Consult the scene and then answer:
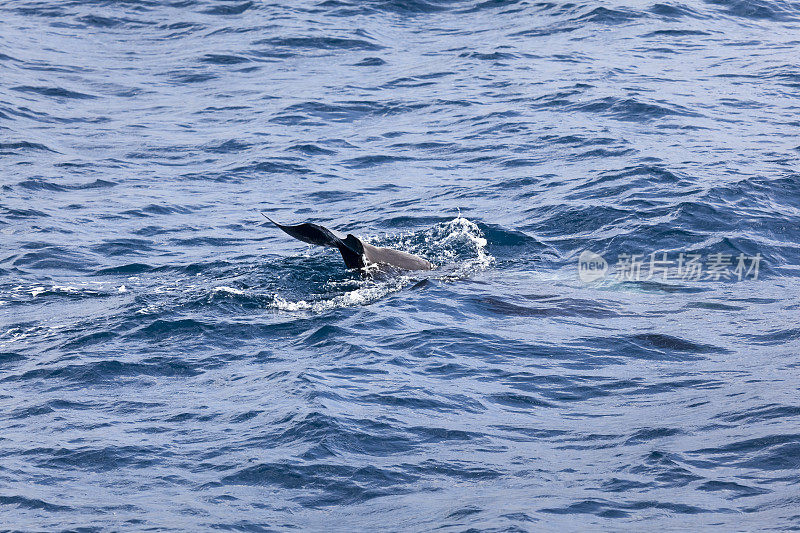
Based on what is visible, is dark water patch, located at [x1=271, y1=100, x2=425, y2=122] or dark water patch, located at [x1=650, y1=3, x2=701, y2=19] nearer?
dark water patch, located at [x1=271, y1=100, x2=425, y2=122]

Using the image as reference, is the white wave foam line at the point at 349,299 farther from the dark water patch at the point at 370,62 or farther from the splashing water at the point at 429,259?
the dark water patch at the point at 370,62

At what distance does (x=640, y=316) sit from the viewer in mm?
9859

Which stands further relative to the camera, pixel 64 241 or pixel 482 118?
pixel 482 118

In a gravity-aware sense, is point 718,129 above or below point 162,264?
above

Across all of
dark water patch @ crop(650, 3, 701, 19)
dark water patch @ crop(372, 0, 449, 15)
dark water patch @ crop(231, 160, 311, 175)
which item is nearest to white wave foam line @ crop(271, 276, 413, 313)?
dark water patch @ crop(231, 160, 311, 175)

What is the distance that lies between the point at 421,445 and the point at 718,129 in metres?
10.1

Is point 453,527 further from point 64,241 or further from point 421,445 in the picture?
point 64,241

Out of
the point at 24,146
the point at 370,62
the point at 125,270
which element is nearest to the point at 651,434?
the point at 125,270

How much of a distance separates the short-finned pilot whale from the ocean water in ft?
0.74

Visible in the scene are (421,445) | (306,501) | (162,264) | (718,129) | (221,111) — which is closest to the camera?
(306,501)

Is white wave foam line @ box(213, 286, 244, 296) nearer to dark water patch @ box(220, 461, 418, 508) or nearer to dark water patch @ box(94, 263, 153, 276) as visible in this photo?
dark water patch @ box(94, 263, 153, 276)

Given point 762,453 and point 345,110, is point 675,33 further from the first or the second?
point 762,453

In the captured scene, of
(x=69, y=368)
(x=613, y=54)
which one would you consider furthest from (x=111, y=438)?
(x=613, y=54)

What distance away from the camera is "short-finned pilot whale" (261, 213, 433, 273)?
9.61m
